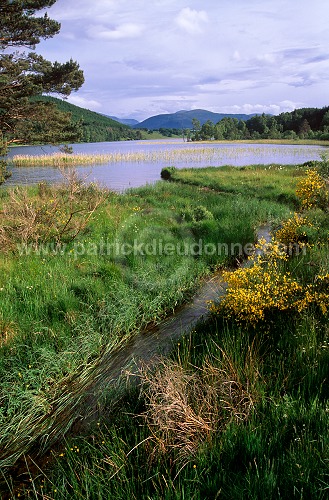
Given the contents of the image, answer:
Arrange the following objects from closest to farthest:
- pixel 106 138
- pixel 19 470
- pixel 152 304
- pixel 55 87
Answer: pixel 19 470, pixel 152 304, pixel 55 87, pixel 106 138

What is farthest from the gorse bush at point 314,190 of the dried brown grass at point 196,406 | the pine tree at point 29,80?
the pine tree at point 29,80

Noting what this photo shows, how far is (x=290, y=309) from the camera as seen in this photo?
227 inches

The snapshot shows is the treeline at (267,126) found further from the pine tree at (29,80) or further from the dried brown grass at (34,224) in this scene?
the dried brown grass at (34,224)

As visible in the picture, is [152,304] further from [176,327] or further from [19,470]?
[19,470]

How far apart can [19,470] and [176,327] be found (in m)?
3.42

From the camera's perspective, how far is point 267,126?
11600 centimetres

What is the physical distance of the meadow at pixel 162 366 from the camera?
3.10 m

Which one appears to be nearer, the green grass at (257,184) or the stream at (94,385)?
the stream at (94,385)

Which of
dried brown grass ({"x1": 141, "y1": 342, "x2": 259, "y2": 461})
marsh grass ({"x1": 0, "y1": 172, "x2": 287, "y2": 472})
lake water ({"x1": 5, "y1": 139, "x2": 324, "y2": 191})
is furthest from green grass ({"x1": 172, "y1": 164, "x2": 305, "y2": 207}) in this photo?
dried brown grass ({"x1": 141, "y1": 342, "x2": 259, "y2": 461})

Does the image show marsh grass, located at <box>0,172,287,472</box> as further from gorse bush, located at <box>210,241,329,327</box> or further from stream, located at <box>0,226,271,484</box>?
gorse bush, located at <box>210,241,329,327</box>

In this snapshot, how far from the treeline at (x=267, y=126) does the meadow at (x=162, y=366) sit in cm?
10084

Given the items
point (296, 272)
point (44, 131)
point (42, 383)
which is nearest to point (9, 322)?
point (42, 383)

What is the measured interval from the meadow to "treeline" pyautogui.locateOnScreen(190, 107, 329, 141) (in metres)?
101

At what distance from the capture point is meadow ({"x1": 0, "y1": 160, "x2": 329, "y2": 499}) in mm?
3098
